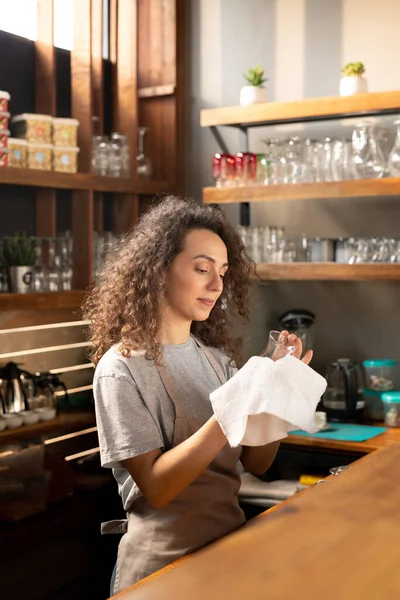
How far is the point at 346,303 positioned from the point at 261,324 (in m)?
0.41

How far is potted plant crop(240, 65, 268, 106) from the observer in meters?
3.66

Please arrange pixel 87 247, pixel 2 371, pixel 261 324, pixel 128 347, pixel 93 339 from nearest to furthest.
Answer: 1. pixel 128 347
2. pixel 93 339
3. pixel 2 371
4. pixel 87 247
5. pixel 261 324

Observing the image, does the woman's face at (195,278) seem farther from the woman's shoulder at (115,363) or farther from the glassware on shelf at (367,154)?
the glassware on shelf at (367,154)

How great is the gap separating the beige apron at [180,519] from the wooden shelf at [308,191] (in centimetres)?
167

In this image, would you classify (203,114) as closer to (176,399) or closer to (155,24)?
(155,24)

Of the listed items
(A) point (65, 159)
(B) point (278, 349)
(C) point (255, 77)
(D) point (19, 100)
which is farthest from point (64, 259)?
(B) point (278, 349)

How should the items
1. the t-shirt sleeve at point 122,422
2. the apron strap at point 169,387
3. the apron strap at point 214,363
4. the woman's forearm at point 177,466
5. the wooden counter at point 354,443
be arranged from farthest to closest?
the wooden counter at point 354,443 → the apron strap at point 214,363 → the apron strap at point 169,387 → the t-shirt sleeve at point 122,422 → the woman's forearm at point 177,466

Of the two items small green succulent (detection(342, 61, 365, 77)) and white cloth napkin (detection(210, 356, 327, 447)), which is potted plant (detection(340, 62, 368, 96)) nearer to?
small green succulent (detection(342, 61, 365, 77))

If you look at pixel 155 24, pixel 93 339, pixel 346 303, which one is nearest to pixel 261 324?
pixel 346 303

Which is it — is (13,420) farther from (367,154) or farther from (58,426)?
(367,154)

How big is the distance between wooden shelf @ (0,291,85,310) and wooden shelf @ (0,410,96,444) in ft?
1.57

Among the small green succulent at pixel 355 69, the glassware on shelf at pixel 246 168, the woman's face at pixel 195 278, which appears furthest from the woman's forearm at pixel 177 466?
the small green succulent at pixel 355 69

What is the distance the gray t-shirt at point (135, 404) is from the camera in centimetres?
177

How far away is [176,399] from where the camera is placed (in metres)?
1.88
